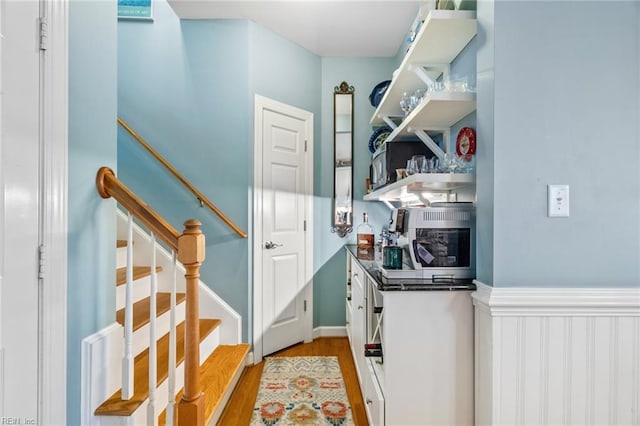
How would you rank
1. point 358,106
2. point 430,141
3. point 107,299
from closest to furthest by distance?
point 107,299 → point 430,141 → point 358,106

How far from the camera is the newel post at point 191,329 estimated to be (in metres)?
1.26

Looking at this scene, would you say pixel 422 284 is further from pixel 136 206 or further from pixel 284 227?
pixel 284 227

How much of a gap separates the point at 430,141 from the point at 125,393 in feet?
6.65

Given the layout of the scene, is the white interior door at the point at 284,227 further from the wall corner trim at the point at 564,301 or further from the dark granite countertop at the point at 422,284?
the wall corner trim at the point at 564,301

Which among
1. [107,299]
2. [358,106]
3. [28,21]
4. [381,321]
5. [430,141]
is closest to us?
[28,21]

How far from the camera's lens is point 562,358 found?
1.25 metres

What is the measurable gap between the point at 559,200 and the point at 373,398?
1.25 metres

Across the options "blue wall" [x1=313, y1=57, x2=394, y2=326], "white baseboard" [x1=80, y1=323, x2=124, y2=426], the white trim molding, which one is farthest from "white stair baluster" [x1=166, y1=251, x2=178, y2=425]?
"blue wall" [x1=313, y1=57, x2=394, y2=326]

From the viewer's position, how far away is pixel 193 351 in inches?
50.7

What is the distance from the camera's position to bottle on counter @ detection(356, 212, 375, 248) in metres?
3.02

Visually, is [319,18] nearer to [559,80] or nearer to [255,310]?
[559,80]

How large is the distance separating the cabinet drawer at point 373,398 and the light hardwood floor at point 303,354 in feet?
0.78

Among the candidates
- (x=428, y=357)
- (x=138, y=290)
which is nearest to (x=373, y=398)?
(x=428, y=357)

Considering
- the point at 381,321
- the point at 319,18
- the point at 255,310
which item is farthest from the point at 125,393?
the point at 319,18
